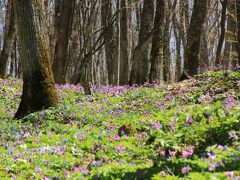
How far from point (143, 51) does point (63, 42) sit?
4.57 m

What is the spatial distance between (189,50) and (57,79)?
295 inches

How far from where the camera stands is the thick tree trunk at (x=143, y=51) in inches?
728

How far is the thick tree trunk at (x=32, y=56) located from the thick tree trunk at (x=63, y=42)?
27.9 ft

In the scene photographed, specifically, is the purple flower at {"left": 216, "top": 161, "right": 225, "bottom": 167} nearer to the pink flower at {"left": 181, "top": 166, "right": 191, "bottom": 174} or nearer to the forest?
the forest

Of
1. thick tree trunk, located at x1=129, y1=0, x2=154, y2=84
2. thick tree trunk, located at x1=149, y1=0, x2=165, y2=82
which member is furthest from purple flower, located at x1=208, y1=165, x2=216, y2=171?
thick tree trunk, located at x1=129, y1=0, x2=154, y2=84

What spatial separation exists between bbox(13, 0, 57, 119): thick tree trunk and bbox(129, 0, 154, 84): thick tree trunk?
657 cm

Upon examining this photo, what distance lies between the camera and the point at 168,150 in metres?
6.61

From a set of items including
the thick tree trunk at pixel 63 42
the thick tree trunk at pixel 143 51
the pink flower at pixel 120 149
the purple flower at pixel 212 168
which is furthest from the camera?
the thick tree trunk at pixel 63 42

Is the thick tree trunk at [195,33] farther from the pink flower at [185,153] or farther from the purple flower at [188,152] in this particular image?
the pink flower at [185,153]

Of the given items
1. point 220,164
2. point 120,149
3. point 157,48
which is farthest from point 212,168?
point 157,48

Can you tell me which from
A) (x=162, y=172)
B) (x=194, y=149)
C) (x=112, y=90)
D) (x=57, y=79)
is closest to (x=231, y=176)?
(x=162, y=172)

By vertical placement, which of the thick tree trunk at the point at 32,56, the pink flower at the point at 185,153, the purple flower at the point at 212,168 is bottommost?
the pink flower at the point at 185,153

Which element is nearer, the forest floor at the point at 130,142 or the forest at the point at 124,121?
the forest floor at the point at 130,142

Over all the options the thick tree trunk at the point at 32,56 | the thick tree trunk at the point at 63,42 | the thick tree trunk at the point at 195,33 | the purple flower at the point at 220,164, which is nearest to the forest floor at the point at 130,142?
the purple flower at the point at 220,164
